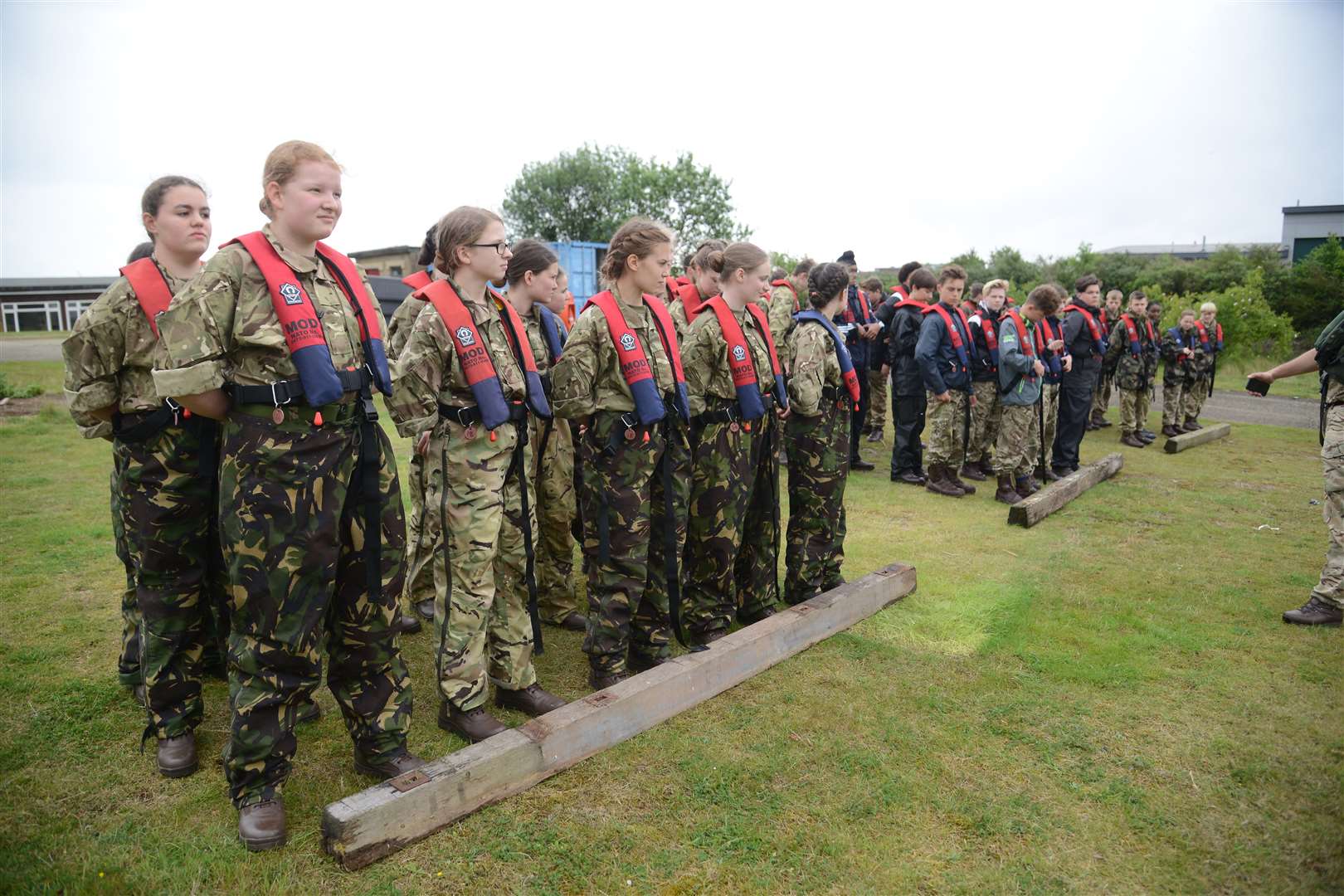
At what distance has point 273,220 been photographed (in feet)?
9.71

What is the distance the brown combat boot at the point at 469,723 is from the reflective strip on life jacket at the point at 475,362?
1.28m

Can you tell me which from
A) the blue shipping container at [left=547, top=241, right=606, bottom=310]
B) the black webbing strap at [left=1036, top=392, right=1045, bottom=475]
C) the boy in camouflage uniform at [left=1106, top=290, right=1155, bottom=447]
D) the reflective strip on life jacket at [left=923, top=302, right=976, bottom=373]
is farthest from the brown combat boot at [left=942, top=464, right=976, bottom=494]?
the blue shipping container at [left=547, top=241, right=606, bottom=310]

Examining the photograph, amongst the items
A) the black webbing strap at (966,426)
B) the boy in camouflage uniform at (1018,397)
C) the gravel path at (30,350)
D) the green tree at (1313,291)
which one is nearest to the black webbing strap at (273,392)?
the boy in camouflage uniform at (1018,397)

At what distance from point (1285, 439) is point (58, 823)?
15187 millimetres

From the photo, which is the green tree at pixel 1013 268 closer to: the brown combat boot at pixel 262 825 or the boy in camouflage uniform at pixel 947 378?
the boy in camouflage uniform at pixel 947 378

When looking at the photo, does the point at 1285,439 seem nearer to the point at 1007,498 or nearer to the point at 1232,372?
the point at 1007,498

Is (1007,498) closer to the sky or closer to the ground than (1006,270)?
closer to the ground

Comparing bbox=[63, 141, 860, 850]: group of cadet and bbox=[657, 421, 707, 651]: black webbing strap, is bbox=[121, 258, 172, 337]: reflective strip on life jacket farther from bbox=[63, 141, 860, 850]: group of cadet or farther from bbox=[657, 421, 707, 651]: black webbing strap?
bbox=[657, 421, 707, 651]: black webbing strap

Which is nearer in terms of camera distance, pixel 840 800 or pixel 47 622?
pixel 840 800

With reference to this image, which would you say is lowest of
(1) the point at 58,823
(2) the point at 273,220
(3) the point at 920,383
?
(1) the point at 58,823

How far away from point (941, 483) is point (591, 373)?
19.5 feet

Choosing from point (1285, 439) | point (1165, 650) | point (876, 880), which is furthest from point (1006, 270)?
point (876, 880)

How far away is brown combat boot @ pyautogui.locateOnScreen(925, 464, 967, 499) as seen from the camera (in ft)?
28.6

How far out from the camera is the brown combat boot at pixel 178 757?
3.37 meters
